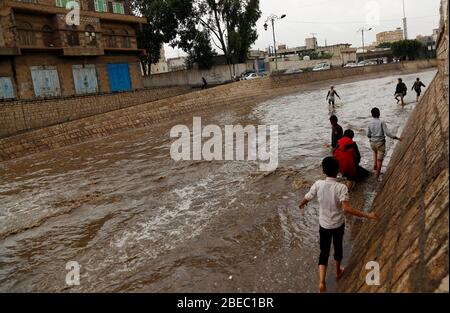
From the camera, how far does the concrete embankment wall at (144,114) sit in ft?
58.3

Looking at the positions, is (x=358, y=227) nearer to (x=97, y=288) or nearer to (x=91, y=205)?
(x=97, y=288)

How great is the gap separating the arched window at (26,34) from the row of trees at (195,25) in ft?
47.3

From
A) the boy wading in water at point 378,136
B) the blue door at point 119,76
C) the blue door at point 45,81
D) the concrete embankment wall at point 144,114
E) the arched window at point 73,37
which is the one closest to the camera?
the boy wading in water at point 378,136

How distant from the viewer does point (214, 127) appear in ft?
67.8

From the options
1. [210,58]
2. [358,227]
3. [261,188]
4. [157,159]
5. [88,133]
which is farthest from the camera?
[210,58]

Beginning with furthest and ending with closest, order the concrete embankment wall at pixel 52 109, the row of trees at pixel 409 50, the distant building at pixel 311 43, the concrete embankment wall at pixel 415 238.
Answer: the distant building at pixel 311 43 < the row of trees at pixel 409 50 < the concrete embankment wall at pixel 52 109 < the concrete embankment wall at pixel 415 238

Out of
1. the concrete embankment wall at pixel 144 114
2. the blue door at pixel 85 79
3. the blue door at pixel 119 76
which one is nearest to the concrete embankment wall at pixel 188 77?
the concrete embankment wall at pixel 144 114

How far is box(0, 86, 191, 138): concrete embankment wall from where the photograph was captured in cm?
1975

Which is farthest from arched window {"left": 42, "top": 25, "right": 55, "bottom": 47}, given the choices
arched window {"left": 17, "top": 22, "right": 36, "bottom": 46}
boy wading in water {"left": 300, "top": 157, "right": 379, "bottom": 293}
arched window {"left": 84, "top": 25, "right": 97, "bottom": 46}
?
boy wading in water {"left": 300, "top": 157, "right": 379, "bottom": 293}

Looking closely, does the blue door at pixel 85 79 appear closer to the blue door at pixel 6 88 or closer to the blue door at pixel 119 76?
the blue door at pixel 119 76

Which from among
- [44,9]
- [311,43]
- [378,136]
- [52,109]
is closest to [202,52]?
[44,9]

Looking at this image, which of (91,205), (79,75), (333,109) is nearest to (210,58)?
(79,75)

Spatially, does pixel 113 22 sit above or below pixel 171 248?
above
